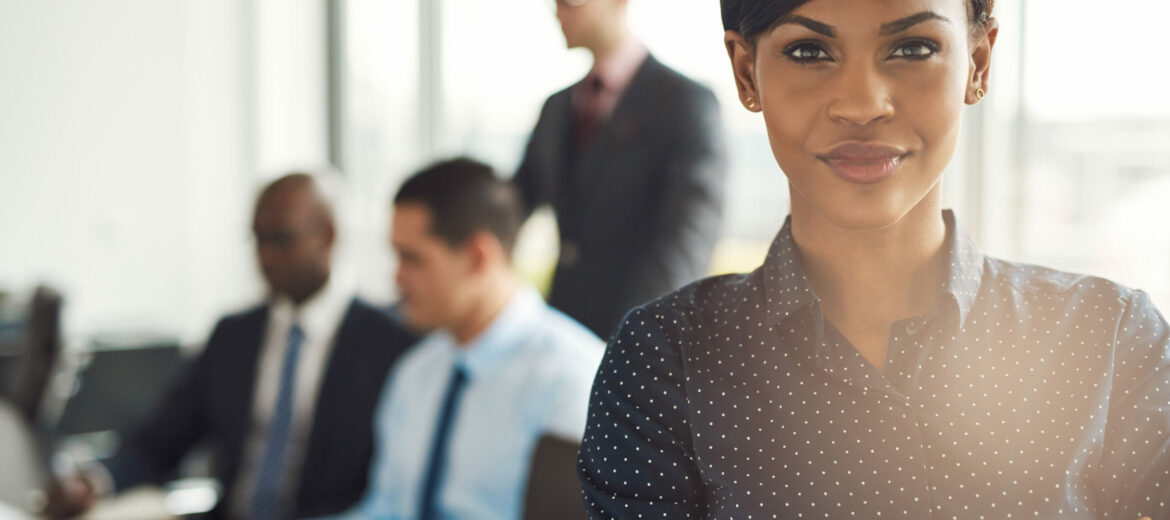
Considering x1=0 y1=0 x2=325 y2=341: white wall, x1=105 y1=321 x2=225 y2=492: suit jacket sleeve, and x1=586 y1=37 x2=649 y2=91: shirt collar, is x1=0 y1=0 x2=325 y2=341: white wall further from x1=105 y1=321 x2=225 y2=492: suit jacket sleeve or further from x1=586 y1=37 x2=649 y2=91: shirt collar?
x1=586 y1=37 x2=649 y2=91: shirt collar

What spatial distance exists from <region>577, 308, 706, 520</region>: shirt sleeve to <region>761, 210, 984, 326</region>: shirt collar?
3.2 inches

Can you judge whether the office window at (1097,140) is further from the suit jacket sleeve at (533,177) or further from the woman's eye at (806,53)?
the woman's eye at (806,53)

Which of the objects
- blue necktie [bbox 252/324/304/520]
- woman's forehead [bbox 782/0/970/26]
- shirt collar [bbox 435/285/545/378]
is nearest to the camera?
woman's forehead [bbox 782/0/970/26]

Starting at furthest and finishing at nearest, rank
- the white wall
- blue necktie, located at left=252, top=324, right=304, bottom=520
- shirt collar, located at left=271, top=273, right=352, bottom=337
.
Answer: the white wall → shirt collar, located at left=271, top=273, right=352, bottom=337 → blue necktie, located at left=252, top=324, right=304, bottom=520

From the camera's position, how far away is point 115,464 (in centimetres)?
257

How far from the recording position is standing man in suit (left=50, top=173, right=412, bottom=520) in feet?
7.52

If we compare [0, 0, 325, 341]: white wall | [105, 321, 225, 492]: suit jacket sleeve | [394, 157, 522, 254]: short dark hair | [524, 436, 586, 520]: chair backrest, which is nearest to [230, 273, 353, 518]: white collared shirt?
[105, 321, 225, 492]: suit jacket sleeve

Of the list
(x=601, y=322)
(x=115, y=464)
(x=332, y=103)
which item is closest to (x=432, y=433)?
(x=601, y=322)

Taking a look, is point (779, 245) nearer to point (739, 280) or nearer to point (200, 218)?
point (739, 280)

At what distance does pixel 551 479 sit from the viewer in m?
1.21

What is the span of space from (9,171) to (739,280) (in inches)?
189

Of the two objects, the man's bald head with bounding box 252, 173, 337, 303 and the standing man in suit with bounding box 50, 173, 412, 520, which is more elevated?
the man's bald head with bounding box 252, 173, 337, 303

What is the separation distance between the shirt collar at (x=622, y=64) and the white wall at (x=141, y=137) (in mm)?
3098

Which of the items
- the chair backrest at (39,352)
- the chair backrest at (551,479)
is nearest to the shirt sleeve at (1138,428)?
the chair backrest at (551,479)
